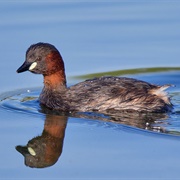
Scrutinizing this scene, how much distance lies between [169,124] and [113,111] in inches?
43.4

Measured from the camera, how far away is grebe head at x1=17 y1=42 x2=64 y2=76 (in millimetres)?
13023

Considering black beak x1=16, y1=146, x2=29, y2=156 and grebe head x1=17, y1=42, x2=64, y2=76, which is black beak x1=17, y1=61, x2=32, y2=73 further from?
black beak x1=16, y1=146, x2=29, y2=156

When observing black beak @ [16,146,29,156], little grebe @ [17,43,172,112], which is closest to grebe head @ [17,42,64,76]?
little grebe @ [17,43,172,112]

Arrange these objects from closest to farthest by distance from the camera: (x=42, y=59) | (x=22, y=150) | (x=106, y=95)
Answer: (x=22, y=150)
(x=106, y=95)
(x=42, y=59)

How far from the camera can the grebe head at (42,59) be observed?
513 inches

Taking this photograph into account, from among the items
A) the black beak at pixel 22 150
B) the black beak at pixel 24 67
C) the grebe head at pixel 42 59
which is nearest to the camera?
the black beak at pixel 22 150

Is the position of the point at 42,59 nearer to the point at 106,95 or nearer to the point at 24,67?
the point at 24,67

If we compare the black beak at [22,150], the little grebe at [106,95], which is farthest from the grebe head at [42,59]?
the black beak at [22,150]

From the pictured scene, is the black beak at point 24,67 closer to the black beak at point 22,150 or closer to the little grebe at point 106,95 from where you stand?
the little grebe at point 106,95

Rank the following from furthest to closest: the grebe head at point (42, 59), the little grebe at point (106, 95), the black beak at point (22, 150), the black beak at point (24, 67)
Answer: the grebe head at point (42, 59) < the black beak at point (24, 67) < the little grebe at point (106, 95) < the black beak at point (22, 150)

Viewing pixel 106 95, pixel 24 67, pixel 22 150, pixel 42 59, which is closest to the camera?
pixel 22 150

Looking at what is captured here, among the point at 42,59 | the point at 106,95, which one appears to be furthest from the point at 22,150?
the point at 42,59

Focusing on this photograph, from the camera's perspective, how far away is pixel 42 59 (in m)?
13.1

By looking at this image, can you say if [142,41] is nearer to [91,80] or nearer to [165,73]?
[165,73]
